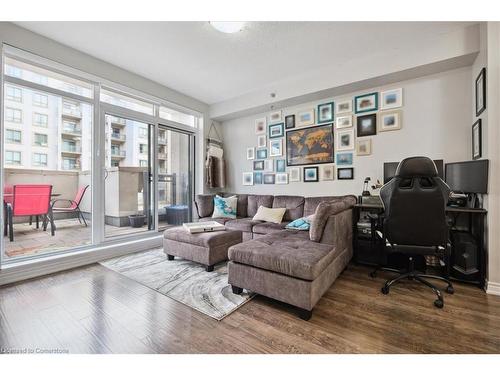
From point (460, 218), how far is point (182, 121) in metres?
4.67

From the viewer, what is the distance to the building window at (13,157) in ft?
8.23

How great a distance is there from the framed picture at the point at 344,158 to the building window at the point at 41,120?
4.20m

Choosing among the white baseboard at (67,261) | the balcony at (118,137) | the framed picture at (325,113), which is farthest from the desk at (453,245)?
the balcony at (118,137)

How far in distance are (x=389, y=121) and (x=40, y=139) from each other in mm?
4743

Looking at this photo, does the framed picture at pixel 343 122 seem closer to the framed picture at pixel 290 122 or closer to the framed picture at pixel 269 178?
the framed picture at pixel 290 122

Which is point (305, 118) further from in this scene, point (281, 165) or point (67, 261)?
point (67, 261)

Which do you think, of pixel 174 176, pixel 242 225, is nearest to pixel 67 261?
pixel 174 176

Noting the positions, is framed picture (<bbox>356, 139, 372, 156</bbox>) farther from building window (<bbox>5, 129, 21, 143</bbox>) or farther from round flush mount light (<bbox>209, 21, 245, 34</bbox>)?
building window (<bbox>5, 129, 21, 143</bbox>)

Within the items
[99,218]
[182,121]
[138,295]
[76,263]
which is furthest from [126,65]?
[138,295]

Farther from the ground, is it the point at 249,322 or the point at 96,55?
the point at 96,55

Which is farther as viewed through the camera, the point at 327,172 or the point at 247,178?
the point at 247,178

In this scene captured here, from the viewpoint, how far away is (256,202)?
400 cm

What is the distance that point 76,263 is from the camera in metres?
2.73
